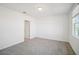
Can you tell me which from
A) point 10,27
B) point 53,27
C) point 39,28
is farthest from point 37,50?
point 39,28

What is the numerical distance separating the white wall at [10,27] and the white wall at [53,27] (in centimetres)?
303

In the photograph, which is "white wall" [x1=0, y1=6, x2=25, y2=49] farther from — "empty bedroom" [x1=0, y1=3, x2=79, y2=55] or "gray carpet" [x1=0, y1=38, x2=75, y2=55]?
"gray carpet" [x1=0, y1=38, x2=75, y2=55]

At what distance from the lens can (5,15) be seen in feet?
17.6

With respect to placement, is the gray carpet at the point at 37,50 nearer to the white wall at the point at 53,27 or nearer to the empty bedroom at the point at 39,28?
the empty bedroom at the point at 39,28

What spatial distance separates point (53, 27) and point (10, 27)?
441cm

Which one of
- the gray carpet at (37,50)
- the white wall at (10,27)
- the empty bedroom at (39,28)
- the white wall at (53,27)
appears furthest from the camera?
the white wall at (53,27)

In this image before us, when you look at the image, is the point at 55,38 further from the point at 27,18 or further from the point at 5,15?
the point at 5,15

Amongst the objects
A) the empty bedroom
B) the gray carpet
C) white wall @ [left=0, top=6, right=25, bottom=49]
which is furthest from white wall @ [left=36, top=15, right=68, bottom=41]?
white wall @ [left=0, top=6, right=25, bottom=49]

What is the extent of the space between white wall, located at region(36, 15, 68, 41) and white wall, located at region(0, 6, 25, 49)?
303cm

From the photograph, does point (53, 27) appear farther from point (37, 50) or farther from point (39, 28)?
point (37, 50)

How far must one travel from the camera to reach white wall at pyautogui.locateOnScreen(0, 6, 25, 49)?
5.18 metres

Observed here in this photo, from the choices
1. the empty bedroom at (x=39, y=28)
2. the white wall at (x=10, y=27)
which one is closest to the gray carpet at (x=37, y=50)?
the empty bedroom at (x=39, y=28)

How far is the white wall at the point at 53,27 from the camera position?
26.6 ft
